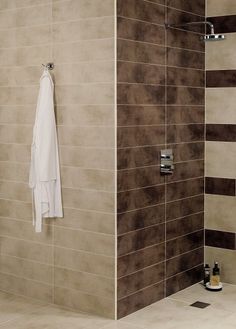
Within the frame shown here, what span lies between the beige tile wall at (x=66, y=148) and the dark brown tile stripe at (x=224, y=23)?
1.19m

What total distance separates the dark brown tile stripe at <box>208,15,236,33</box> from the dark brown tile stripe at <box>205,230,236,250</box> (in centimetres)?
157

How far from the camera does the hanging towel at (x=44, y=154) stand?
14.0ft

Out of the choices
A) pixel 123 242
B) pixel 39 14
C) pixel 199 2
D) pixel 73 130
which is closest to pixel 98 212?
pixel 123 242

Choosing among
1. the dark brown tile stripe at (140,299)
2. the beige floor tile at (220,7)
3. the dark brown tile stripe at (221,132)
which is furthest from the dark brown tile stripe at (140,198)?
the beige floor tile at (220,7)

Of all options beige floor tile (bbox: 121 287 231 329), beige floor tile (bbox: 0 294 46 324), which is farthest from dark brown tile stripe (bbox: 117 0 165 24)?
beige floor tile (bbox: 0 294 46 324)

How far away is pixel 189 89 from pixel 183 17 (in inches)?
21.1

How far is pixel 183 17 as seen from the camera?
15.4ft

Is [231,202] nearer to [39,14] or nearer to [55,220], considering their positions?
[55,220]

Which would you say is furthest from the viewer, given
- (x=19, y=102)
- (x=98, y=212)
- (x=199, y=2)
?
(x=199, y=2)

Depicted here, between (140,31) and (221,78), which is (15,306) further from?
(221,78)

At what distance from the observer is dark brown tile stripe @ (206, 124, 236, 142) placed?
4887 millimetres

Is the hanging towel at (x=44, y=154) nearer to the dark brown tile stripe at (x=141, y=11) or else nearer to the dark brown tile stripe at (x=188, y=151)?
the dark brown tile stripe at (x=141, y=11)

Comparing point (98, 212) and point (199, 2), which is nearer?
point (98, 212)

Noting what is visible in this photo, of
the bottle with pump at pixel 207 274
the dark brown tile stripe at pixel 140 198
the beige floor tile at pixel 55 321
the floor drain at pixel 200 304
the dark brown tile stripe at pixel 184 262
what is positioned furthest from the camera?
the bottle with pump at pixel 207 274
